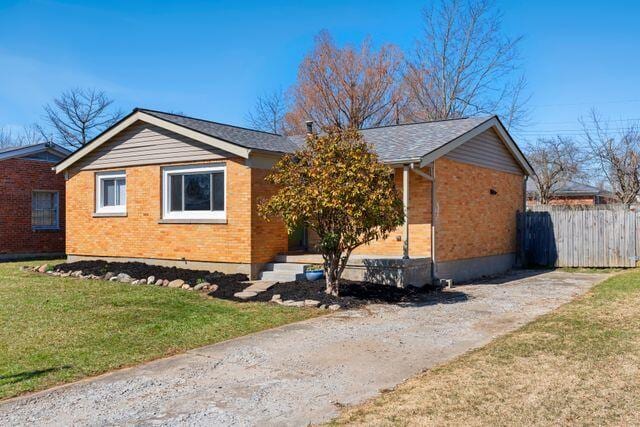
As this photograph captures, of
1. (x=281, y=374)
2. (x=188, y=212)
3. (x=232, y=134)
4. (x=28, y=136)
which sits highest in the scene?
(x=28, y=136)

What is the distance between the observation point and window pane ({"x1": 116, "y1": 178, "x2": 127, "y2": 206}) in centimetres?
1594

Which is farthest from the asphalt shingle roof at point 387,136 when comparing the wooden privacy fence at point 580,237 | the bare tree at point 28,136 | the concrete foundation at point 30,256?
the bare tree at point 28,136

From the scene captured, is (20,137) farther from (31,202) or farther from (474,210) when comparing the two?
(474,210)

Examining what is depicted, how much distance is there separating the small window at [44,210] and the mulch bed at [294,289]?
7768mm

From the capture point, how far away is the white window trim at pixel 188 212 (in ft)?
44.8

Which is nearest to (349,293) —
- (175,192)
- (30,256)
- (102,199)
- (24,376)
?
(175,192)

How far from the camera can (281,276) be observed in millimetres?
12969

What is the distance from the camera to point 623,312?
9461mm

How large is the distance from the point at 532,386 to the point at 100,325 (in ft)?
20.3

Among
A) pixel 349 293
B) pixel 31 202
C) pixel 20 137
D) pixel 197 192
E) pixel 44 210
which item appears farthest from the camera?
pixel 20 137

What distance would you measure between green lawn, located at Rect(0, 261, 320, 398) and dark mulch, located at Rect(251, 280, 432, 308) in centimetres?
72

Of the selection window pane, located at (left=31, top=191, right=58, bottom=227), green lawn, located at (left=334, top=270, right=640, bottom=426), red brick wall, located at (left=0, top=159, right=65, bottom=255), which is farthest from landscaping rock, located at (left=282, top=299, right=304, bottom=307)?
window pane, located at (left=31, top=191, right=58, bottom=227)

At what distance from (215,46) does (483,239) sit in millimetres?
10973

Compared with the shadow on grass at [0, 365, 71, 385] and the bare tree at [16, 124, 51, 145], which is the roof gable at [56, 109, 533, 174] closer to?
the shadow on grass at [0, 365, 71, 385]
